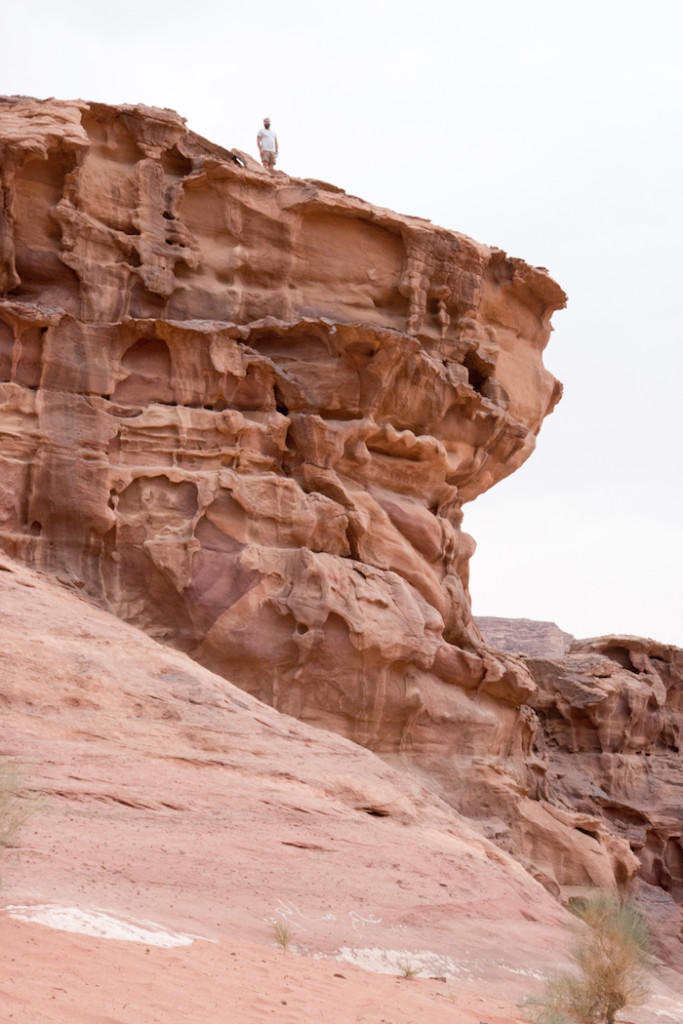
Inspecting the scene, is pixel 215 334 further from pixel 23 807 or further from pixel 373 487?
pixel 23 807

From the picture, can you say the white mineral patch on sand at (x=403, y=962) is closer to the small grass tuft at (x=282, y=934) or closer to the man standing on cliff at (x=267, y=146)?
the small grass tuft at (x=282, y=934)

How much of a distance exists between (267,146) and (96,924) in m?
20.7

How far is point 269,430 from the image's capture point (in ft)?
71.3

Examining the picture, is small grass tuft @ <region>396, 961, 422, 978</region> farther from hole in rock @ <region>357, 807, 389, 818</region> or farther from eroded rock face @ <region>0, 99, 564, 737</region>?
eroded rock face @ <region>0, 99, 564, 737</region>

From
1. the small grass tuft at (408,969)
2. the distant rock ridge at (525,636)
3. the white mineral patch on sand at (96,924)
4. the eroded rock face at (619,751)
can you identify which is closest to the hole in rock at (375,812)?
the small grass tuft at (408,969)

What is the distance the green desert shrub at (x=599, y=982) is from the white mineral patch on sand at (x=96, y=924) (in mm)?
3363

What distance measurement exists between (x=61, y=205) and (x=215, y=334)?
3707mm

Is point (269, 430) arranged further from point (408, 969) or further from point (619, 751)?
point (619, 751)

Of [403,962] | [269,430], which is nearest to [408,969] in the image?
[403,962]

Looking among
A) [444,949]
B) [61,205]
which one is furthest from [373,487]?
[444,949]

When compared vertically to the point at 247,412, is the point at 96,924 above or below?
below

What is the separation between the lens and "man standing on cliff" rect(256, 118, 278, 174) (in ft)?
82.8

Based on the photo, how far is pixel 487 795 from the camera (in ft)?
74.1

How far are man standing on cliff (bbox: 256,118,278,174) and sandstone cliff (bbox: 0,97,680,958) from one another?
177cm
